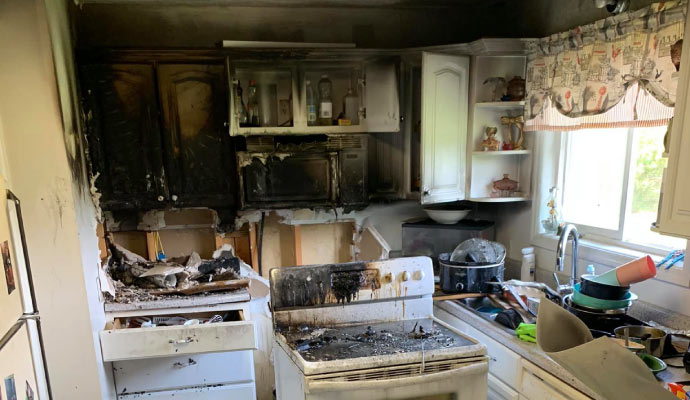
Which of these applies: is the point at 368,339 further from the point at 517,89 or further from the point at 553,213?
the point at 517,89

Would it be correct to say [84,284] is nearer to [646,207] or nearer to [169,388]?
[169,388]

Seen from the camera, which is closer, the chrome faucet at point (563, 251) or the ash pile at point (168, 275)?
the chrome faucet at point (563, 251)

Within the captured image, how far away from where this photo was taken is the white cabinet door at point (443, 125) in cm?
214

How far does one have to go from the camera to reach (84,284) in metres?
1.85

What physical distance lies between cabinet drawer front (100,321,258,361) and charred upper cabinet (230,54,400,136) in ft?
3.14

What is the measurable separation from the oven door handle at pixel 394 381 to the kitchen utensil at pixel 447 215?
113 cm

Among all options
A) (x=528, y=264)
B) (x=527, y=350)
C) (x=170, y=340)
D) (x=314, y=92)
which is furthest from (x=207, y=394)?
(x=528, y=264)

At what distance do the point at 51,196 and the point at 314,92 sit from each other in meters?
1.32

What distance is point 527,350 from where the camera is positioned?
1.50 metres

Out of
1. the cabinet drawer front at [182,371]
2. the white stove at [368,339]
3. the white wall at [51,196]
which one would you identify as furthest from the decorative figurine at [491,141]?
the white wall at [51,196]

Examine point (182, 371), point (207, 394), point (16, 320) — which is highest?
point (16, 320)

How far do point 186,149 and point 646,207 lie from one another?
7.23ft

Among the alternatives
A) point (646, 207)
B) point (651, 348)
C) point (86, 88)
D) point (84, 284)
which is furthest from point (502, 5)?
point (84, 284)

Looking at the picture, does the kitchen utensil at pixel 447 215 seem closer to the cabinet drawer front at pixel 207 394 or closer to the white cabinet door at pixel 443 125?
the white cabinet door at pixel 443 125
